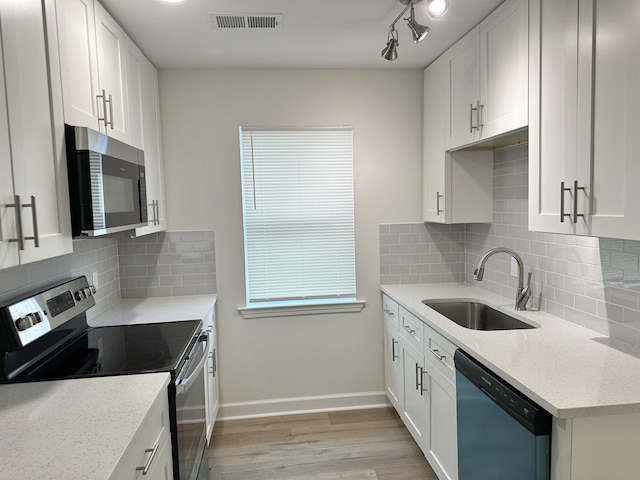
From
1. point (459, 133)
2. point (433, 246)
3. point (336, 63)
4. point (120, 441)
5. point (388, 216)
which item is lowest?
point (120, 441)

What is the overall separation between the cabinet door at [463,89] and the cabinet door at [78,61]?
74.7 inches

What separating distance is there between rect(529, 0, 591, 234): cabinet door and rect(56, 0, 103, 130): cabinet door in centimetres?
184

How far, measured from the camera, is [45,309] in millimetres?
1688

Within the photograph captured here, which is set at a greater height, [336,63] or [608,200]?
[336,63]

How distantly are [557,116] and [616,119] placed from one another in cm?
29

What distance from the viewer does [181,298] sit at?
2941mm

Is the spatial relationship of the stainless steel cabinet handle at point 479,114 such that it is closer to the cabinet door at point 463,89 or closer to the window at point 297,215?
the cabinet door at point 463,89

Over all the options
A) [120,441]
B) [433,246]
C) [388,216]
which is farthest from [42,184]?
[433,246]

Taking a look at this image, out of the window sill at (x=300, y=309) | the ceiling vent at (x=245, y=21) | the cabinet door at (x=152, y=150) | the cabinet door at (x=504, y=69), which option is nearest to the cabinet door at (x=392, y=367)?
the window sill at (x=300, y=309)

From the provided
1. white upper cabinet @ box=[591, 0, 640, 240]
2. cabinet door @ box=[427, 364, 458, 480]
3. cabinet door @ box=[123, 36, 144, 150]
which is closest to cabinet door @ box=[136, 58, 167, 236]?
cabinet door @ box=[123, 36, 144, 150]

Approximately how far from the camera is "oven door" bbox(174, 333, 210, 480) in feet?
5.37

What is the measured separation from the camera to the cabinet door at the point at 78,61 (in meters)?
1.52

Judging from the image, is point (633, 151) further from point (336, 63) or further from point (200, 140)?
point (200, 140)

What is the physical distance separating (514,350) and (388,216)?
1636 millimetres
